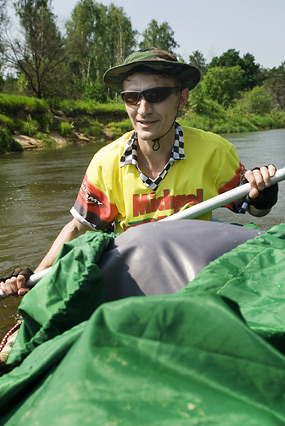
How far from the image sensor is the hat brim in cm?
210

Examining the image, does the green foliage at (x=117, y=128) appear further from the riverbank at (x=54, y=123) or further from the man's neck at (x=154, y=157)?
the man's neck at (x=154, y=157)

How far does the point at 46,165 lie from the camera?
35.9ft

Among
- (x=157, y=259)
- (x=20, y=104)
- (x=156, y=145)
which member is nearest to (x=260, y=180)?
(x=156, y=145)

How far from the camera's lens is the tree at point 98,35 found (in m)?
39.3

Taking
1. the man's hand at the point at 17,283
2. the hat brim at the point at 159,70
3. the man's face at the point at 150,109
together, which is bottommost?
the man's hand at the point at 17,283

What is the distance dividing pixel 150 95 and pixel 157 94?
33 mm

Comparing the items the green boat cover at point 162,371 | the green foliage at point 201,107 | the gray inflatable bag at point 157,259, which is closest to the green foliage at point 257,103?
the green foliage at point 201,107

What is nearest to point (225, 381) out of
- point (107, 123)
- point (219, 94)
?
point (107, 123)

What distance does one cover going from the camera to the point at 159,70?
2152 millimetres

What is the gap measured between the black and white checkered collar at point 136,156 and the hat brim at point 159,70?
24cm

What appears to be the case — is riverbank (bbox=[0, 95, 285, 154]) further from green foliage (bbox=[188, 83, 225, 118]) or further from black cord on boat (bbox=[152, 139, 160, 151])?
black cord on boat (bbox=[152, 139, 160, 151])

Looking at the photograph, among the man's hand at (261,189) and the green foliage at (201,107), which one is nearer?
the man's hand at (261,189)

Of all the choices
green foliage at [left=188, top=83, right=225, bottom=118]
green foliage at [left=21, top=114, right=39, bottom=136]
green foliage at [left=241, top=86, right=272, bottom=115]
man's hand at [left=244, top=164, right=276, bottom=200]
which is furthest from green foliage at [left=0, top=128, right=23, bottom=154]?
green foliage at [left=241, top=86, right=272, bottom=115]

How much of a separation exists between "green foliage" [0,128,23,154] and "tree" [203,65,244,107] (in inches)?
1321
